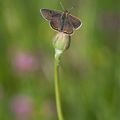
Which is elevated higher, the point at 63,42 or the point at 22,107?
the point at 63,42

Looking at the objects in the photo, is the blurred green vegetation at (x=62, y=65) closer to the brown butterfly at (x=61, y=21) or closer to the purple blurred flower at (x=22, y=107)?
the purple blurred flower at (x=22, y=107)

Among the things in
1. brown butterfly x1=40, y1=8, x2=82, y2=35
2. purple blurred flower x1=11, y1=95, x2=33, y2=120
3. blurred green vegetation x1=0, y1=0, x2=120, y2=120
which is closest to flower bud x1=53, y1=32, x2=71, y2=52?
brown butterfly x1=40, y1=8, x2=82, y2=35

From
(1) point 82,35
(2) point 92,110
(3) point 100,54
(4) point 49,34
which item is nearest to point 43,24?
(4) point 49,34

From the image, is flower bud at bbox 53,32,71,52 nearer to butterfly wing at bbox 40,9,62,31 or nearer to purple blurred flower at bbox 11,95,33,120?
butterfly wing at bbox 40,9,62,31

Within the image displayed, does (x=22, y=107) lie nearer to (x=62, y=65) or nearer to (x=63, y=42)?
(x=62, y=65)

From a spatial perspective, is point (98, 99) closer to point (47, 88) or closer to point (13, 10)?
point (47, 88)

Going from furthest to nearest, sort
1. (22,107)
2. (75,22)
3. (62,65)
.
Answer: (62,65) → (22,107) → (75,22)

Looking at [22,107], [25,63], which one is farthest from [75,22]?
[25,63]
